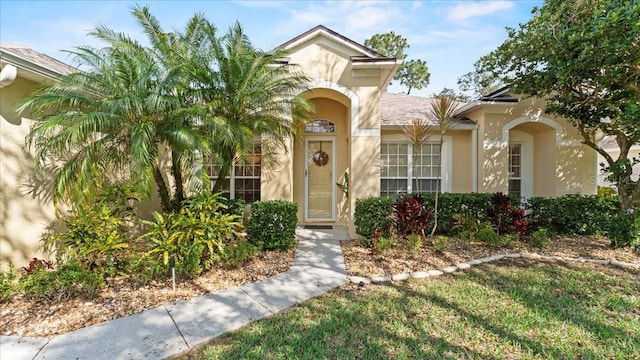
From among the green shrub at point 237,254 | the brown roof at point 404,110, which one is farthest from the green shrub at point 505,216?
the green shrub at point 237,254

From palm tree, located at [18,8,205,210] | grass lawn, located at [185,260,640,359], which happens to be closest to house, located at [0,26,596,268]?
palm tree, located at [18,8,205,210]

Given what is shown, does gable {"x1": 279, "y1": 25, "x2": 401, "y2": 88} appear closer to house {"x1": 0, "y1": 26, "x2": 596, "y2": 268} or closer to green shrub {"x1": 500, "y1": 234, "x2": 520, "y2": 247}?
house {"x1": 0, "y1": 26, "x2": 596, "y2": 268}

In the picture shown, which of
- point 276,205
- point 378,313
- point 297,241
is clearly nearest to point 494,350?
point 378,313

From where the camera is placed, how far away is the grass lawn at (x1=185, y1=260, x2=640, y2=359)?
128 inches

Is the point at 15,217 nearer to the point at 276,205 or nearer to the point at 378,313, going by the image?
the point at 276,205

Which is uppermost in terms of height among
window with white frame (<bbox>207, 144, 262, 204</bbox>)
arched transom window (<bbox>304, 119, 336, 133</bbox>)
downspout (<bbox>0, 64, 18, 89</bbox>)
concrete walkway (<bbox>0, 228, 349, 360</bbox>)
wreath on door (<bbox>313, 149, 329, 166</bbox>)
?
arched transom window (<bbox>304, 119, 336, 133</bbox>)

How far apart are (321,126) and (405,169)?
11.3 ft

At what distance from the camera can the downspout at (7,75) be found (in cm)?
468

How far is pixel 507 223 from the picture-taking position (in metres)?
7.86

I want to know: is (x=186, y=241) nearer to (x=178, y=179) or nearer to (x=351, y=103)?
(x=178, y=179)

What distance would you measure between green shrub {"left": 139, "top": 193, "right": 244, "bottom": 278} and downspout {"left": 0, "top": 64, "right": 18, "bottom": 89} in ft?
10.2

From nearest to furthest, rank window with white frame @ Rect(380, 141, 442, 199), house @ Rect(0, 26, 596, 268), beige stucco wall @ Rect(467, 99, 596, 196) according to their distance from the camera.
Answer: house @ Rect(0, 26, 596, 268)
beige stucco wall @ Rect(467, 99, 596, 196)
window with white frame @ Rect(380, 141, 442, 199)

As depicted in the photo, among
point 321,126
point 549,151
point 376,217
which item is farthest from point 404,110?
point 376,217

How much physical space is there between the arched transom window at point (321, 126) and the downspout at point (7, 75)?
23.9 ft
